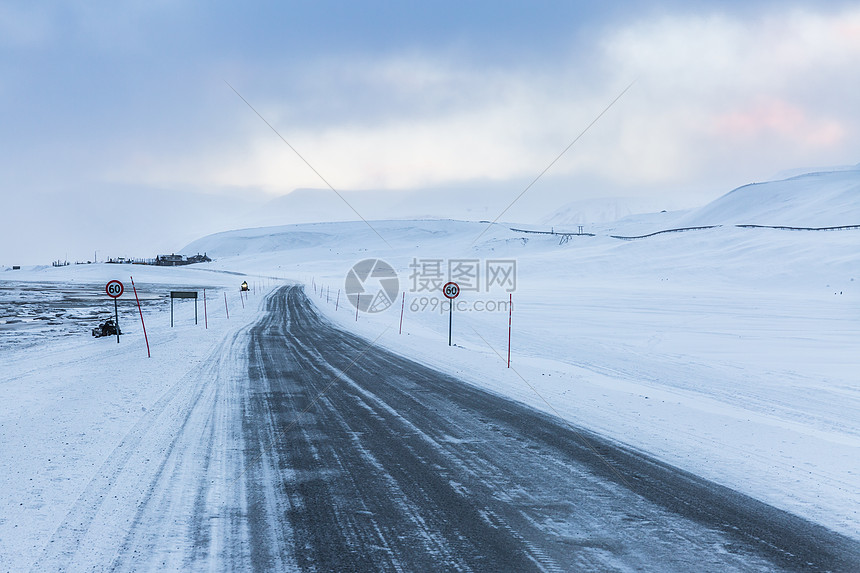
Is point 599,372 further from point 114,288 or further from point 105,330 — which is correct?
point 105,330

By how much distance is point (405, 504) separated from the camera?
209 inches

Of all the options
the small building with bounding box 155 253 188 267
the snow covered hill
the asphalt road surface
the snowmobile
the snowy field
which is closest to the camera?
the asphalt road surface

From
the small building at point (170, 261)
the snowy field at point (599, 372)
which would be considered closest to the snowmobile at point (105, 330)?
the snowy field at point (599, 372)

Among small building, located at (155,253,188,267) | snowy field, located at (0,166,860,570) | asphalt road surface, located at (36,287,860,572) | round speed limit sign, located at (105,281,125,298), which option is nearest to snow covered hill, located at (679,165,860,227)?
snowy field, located at (0,166,860,570)

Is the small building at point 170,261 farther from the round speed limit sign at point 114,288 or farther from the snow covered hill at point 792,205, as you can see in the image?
the snow covered hill at point 792,205

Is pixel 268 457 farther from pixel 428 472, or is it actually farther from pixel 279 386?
pixel 279 386

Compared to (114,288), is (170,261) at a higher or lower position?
higher

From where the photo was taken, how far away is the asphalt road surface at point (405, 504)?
4312mm

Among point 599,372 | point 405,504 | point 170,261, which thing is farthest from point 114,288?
point 170,261

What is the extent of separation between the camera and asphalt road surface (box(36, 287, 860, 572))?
Answer: 4.31 m

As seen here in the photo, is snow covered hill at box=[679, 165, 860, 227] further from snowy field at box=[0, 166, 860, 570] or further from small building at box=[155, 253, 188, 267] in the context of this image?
small building at box=[155, 253, 188, 267]

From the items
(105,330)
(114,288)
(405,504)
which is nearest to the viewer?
(405,504)

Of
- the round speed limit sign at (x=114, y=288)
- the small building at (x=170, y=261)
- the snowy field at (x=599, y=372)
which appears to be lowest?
the snowy field at (x=599, y=372)

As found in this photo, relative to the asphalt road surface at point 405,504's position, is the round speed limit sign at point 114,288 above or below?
above
